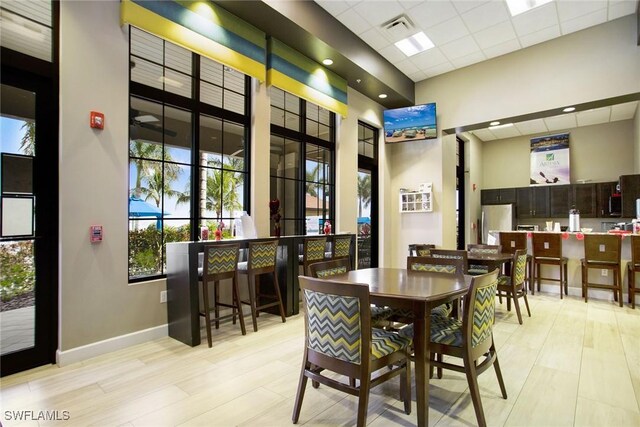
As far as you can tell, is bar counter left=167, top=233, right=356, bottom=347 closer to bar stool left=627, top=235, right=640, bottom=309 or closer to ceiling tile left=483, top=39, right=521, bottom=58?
ceiling tile left=483, top=39, right=521, bottom=58

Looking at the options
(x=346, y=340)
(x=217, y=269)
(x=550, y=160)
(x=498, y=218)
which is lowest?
(x=346, y=340)

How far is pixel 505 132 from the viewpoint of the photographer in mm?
8789

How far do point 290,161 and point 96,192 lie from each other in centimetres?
275

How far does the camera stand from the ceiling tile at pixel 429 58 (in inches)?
215

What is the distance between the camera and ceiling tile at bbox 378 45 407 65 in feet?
17.7

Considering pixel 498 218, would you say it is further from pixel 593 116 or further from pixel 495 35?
pixel 495 35

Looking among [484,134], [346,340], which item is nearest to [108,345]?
[346,340]

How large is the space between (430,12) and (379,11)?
698 millimetres

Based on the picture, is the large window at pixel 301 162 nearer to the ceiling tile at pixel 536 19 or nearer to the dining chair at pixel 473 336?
the ceiling tile at pixel 536 19

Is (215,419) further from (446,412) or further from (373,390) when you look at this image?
(446,412)

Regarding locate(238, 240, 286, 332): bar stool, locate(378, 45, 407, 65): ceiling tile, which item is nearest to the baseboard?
locate(238, 240, 286, 332): bar stool

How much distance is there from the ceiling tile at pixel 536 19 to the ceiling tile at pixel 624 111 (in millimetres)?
3557

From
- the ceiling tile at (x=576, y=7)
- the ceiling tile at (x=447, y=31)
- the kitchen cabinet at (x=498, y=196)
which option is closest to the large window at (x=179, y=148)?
the ceiling tile at (x=447, y=31)

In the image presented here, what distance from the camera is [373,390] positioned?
2.40m
